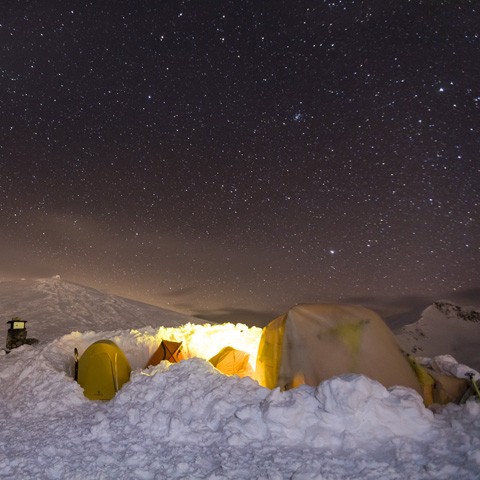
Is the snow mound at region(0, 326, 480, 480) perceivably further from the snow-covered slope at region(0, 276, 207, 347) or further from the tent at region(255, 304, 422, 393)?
the snow-covered slope at region(0, 276, 207, 347)

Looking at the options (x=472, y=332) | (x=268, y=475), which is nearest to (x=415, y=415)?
(x=268, y=475)

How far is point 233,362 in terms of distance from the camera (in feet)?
30.8

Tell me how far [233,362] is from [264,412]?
3.89m

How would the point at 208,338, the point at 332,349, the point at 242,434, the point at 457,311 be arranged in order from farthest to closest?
1. the point at 457,311
2. the point at 208,338
3. the point at 332,349
4. the point at 242,434

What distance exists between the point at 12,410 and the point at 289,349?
4907 millimetres

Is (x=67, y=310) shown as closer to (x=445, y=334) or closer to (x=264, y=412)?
(x=264, y=412)

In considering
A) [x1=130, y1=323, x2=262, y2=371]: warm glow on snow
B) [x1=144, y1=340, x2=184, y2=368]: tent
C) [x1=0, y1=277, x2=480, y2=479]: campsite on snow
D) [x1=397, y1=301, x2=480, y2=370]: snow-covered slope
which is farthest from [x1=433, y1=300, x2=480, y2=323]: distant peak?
[x1=0, y1=277, x2=480, y2=479]: campsite on snow

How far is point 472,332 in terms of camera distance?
64188 millimetres

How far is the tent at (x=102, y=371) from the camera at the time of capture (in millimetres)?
8336

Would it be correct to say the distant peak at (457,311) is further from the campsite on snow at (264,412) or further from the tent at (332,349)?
the tent at (332,349)

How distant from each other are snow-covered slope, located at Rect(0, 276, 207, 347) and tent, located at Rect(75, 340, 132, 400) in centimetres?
1733

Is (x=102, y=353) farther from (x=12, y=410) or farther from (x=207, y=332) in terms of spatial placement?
(x=207, y=332)

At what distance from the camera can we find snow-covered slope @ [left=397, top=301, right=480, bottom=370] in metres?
53.6

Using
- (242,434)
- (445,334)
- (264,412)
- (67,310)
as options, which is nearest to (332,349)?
(264,412)
